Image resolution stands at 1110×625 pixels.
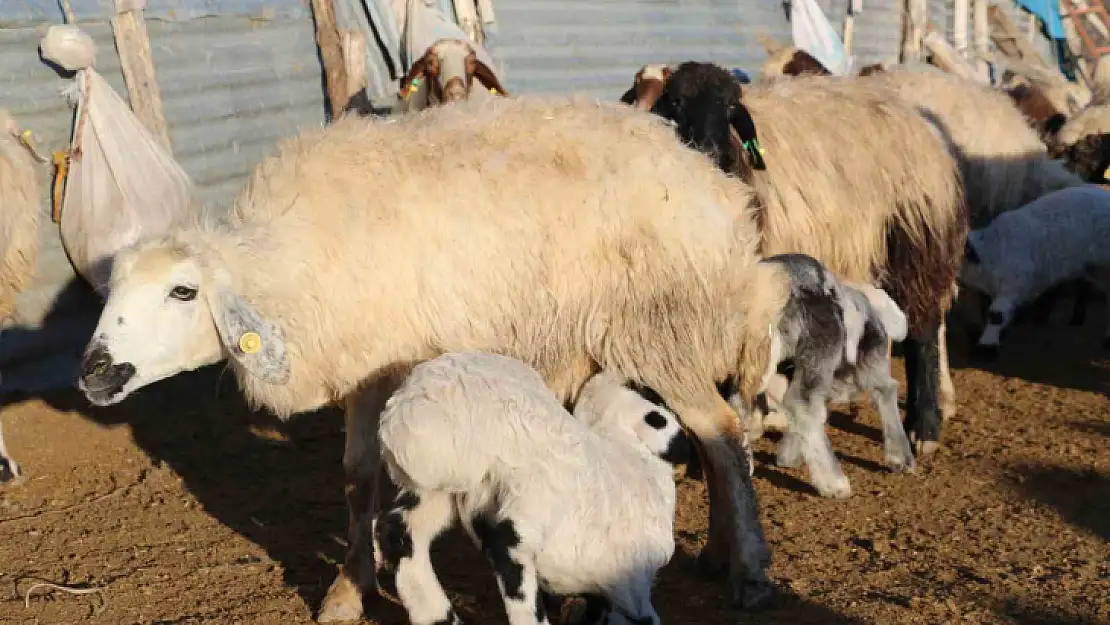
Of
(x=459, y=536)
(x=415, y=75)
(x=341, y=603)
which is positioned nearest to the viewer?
(x=341, y=603)

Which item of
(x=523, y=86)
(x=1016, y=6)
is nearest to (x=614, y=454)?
(x=523, y=86)

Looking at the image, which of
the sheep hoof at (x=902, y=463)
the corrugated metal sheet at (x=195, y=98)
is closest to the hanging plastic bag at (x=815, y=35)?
the corrugated metal sheet at (x=195, y=98)

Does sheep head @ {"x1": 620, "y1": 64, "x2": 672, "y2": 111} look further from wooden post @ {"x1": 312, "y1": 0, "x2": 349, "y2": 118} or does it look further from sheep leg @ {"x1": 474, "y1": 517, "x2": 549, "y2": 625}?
sheep leg @ {"x1": 474, "y1": 517, "x2": 549, "y2": 625}

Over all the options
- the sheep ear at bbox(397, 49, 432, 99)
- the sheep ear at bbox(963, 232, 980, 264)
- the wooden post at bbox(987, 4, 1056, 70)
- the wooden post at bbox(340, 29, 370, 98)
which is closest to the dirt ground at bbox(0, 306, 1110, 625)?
the sheep ear at bbox(963, 232, 980, 264)

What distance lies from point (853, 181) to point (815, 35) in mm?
7249

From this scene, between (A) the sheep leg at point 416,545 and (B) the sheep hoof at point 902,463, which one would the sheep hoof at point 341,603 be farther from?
(B) the sheep hoof at point 902,463

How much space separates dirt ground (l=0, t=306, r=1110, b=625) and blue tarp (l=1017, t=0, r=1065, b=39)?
1299 centimetres

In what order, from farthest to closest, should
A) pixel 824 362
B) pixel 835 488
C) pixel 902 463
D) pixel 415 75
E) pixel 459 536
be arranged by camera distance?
pixel 415 75 → pixel 902 463 → pixel 835 488 → pixel 824 362 → pixel 459 536

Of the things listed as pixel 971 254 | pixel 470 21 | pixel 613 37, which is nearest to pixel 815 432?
pixel 971 254

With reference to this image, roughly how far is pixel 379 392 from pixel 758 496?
2054 millimetres

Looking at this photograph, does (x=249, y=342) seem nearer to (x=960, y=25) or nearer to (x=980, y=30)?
(x=960, y=25)

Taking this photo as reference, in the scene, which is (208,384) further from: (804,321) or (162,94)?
(804,321)

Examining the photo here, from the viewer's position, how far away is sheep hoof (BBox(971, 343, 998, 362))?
25.9 feet

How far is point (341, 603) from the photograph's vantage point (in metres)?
4.25
